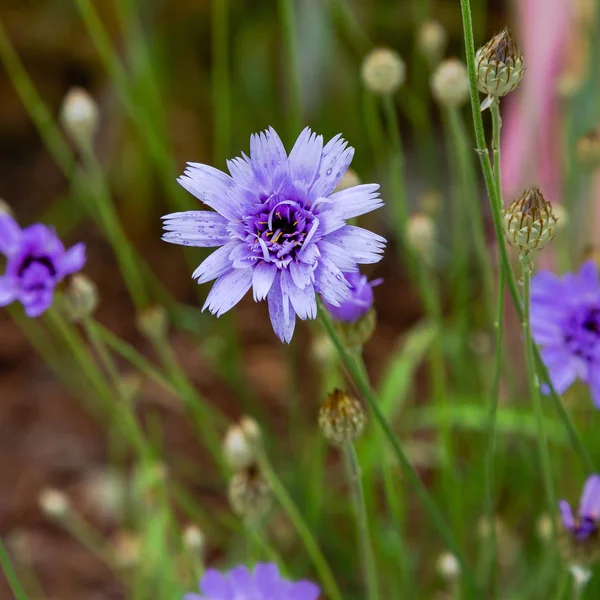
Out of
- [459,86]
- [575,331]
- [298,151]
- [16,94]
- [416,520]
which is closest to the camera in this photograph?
[298,151]

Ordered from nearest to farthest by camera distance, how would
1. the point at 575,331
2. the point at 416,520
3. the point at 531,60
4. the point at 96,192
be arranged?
the point at 575,331
the point at 96,192
the point at 416,520
the point at 531,60

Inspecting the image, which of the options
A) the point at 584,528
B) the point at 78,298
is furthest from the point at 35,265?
the point at 584,528

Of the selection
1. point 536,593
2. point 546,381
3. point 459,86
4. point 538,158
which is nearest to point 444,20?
point 538,158

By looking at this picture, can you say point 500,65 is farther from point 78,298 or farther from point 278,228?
point 78,298

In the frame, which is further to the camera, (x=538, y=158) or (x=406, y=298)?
(x=406, y=298)

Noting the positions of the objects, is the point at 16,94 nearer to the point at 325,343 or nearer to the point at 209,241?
Answer: the point at 325,343

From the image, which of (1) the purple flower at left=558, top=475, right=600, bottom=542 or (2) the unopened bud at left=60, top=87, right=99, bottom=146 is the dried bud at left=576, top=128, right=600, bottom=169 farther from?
(2) the unopened bud at left=60, top=87, right=99, bottom=146

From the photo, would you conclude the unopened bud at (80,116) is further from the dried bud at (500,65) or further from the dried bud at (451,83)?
the dried bud at (500,65)
